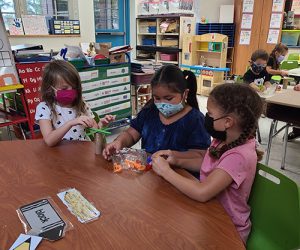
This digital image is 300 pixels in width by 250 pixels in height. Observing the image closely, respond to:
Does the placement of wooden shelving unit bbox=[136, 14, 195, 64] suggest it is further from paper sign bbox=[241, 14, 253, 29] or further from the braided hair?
the braided hair

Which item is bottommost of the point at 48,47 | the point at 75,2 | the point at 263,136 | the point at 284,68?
the point at 263,136

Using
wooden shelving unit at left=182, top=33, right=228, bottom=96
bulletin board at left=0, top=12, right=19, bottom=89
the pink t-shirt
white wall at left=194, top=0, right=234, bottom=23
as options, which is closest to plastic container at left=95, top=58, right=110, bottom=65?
bulletin board at left=0, top=12, right=19, bottom=89

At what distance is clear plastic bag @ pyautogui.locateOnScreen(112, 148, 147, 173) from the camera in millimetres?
1163

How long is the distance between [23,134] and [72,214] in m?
2.22

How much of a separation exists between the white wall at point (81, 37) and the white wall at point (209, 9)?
3.33 meters

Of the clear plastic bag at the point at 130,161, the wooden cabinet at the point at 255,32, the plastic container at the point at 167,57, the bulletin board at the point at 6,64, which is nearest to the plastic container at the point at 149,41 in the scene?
the plastic container at the point at 167,57

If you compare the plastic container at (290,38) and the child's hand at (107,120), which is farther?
the plastic container at (290,38)

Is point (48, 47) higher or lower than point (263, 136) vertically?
higher

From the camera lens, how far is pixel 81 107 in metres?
1.77

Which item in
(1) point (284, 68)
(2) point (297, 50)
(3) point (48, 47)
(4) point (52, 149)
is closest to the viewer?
(4) point (52, 149)

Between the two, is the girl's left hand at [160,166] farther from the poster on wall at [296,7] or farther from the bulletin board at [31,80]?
the poster on wall at [296,7]

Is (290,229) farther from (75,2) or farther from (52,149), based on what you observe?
(75,2)

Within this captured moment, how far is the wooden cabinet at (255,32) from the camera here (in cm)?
586

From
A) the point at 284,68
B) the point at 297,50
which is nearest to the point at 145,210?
the point at 284,68
